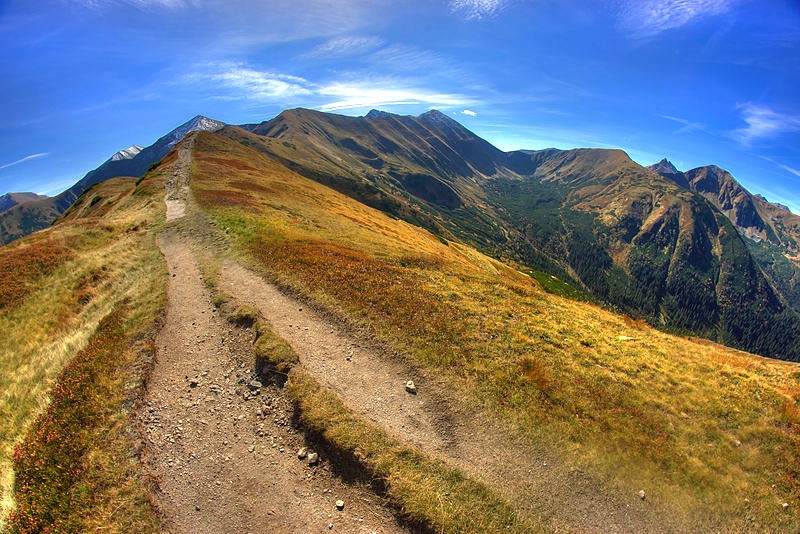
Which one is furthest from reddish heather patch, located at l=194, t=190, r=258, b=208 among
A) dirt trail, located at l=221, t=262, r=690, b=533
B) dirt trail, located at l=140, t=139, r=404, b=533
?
dirt trail, located at l=221, t=262, r=690, b=533

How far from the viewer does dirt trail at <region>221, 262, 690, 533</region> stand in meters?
11.0

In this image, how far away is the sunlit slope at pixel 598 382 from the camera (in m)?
12.3

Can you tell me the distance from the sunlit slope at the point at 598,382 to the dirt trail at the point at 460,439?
83 centimetres

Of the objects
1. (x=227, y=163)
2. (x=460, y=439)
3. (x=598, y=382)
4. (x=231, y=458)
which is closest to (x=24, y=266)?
(x=231, y=458)

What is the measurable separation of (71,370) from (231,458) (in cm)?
1016

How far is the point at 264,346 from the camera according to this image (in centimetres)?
1653

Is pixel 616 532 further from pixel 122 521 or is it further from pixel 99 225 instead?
pixel 99 225

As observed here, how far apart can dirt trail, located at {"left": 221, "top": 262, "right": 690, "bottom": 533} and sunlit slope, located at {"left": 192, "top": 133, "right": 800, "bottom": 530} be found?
2.71ft

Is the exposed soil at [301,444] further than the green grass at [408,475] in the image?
Yes

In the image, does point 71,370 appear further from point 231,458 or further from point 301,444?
point 301,444

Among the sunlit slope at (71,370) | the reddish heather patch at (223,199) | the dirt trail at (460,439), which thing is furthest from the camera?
the reddish heather patch at (223,199)

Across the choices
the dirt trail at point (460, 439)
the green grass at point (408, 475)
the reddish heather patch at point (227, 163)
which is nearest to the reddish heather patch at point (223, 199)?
the reddish heather patch at point (227, 163)

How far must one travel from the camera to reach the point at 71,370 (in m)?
15.2

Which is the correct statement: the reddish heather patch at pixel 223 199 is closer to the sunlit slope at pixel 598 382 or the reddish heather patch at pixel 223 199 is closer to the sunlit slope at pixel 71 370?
the sunlit slope at pixel 71 370
